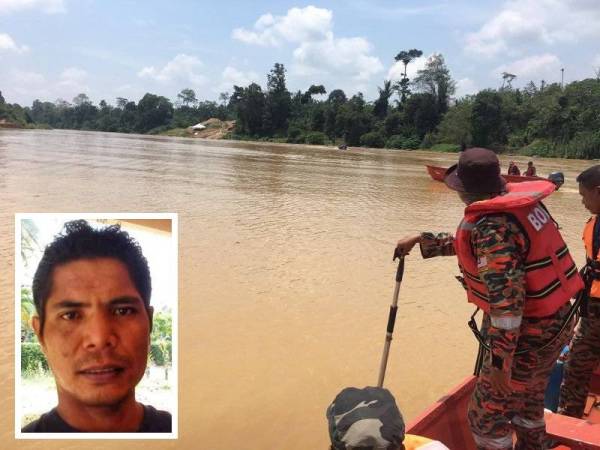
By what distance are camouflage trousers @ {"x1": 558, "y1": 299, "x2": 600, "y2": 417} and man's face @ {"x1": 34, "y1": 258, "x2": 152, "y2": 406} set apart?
2642mm

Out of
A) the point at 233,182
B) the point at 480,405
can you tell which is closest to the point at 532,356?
the point at 480,405

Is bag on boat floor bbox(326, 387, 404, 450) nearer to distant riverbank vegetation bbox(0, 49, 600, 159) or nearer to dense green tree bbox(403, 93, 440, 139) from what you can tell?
distant riverbank vegetation bbox(0, 49, 600, 159)

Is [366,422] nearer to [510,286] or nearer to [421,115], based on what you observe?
[510,286]

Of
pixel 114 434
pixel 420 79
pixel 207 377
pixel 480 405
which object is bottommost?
pixel 207 377

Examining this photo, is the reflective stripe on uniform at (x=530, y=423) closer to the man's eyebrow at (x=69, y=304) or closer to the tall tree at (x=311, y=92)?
the man's eyebrow at (x=69, y=304)

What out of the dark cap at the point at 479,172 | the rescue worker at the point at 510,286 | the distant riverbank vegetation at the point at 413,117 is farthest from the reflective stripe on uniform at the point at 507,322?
the distant riverbank vegetation at the point at 413,117

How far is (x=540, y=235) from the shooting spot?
217 centimetres

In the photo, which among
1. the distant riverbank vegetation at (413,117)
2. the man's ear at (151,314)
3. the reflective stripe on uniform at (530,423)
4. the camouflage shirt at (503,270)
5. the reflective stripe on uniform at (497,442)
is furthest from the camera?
the distant riverbank vegetation at (413,117)

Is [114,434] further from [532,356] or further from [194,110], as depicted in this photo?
[194,110]

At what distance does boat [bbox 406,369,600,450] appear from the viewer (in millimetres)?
2814

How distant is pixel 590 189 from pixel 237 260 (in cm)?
570

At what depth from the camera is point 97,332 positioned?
1624mm

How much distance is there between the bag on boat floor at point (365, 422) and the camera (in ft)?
4.99

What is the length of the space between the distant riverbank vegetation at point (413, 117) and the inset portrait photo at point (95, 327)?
145 ft
